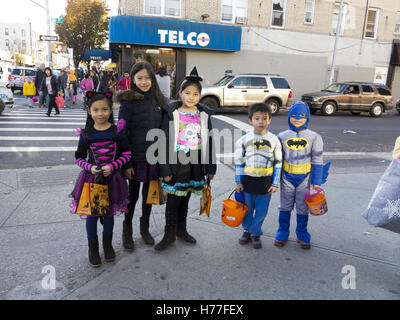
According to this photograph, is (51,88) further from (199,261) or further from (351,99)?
(351,99)

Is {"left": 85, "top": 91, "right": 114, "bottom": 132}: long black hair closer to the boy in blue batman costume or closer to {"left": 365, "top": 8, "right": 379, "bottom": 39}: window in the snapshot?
the boy in blue batman costume

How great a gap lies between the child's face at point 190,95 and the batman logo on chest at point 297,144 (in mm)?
1022

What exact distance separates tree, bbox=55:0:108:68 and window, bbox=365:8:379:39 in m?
23.1

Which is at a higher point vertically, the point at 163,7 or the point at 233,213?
the point at 163,7

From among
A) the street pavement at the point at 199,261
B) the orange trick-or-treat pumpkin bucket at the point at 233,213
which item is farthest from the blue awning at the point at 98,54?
the orange trick-or-treat pumpkin bucket at the point at 233,213

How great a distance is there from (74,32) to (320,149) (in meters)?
34.5

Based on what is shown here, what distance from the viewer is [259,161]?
328 cm

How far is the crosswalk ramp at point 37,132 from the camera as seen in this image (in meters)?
7.73

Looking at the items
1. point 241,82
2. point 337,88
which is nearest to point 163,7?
point 241,82

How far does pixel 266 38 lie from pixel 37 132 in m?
16.3

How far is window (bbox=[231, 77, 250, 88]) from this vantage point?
15.4m

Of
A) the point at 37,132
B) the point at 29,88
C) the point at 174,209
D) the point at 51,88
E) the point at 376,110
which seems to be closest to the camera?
the point at 174,209

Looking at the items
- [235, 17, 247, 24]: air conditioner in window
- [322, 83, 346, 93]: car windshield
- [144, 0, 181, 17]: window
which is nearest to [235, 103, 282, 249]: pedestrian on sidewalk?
[322, 83, 346, 93]: car windshield

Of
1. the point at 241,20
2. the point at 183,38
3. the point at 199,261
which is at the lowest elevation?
the point at 199,261
